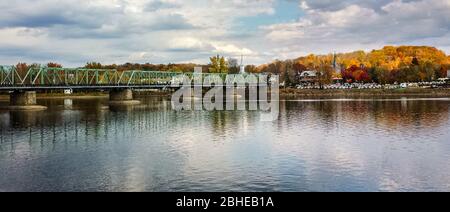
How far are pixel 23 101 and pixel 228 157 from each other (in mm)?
72110

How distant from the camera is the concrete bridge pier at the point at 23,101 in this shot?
9530cm

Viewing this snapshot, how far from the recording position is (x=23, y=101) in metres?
97.1

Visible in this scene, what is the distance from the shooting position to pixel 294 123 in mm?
62688

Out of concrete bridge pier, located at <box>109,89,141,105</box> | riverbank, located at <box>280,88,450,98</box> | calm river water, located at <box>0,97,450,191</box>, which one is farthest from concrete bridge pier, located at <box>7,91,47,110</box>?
riverbank, located at <box>280,88,450,98</box>

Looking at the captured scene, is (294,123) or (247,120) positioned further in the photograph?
(247,120)

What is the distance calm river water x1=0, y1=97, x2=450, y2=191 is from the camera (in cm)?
2814

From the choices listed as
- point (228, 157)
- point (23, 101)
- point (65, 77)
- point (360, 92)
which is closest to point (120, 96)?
point (65, 77)

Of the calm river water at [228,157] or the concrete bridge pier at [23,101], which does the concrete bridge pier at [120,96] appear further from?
the calm river water at [228,157]

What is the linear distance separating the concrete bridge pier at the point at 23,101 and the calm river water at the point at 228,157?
3539 centimetres

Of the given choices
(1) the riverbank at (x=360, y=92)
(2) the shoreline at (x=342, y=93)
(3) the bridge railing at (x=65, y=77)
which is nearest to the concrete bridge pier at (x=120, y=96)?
(3) the bridge railing at (x=65, y=77)

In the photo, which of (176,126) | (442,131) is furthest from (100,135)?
(442,131)

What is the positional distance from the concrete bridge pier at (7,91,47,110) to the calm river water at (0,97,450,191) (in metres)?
35.4
